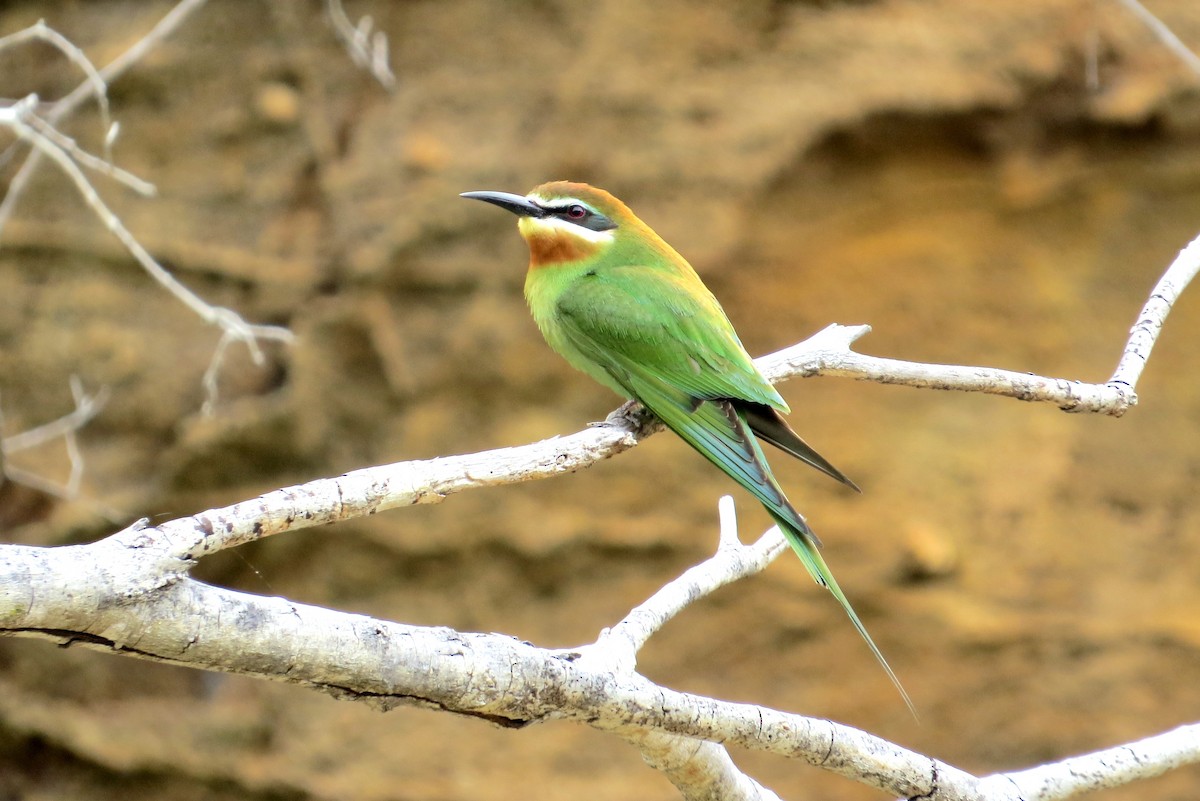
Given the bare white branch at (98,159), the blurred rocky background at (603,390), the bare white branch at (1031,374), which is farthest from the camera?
the blurred rocky background at (603,390)

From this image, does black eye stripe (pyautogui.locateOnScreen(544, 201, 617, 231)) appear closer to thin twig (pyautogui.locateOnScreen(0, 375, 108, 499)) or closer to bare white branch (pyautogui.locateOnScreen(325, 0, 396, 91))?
bare white branch (pyautogui.locateOnScreen(325, 0, 396, 91))

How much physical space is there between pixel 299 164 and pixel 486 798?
2083 millimetres

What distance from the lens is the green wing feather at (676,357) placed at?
8.22ft

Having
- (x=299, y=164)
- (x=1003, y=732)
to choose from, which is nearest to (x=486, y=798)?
(x=1003, y=732)

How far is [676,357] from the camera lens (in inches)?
105

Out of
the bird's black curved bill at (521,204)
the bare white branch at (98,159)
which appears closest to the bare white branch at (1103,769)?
the bird's black curved bill at (521,204)

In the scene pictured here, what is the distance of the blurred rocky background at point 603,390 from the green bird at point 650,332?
0.86 meters

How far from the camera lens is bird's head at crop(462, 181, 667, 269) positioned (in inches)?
114

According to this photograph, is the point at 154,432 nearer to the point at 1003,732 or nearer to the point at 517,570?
the point at 517,570

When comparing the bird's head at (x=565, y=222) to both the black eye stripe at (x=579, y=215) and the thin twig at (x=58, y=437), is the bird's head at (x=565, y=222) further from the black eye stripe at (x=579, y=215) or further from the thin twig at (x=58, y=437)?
the thin twig at (x=58, y=437)

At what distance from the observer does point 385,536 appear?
12.6 ft

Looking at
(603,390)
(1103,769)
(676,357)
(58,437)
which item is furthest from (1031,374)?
(58,437)

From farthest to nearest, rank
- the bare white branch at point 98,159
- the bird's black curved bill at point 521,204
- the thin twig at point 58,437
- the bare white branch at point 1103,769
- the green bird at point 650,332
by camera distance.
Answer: the thin twig at point 58,437 → the bird's black curved bill at point 521,204 → the bare white branch at point 98,159 → the green bird at point 650,332 → the bare white branch at point 1103,769

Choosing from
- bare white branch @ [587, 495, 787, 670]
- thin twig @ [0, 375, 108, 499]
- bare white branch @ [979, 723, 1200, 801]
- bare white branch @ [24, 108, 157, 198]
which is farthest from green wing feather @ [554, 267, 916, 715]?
thin twig @ [0, 375, 108, 499]
